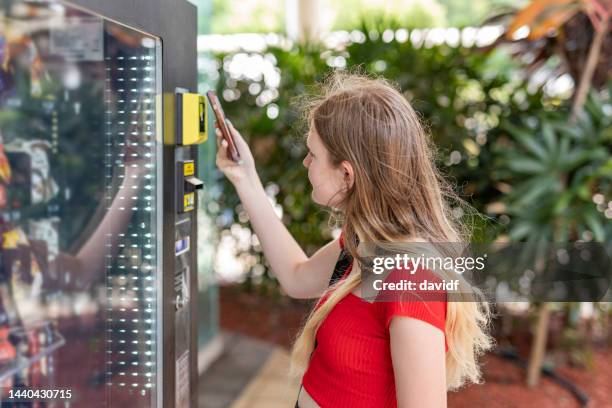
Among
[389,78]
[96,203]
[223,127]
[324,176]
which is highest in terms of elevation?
[389,78]

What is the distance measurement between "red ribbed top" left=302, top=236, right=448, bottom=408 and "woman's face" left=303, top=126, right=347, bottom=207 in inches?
7.8

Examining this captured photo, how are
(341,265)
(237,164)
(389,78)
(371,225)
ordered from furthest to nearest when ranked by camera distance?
(389,78) < (237,164) < (341,265) < (371,225)

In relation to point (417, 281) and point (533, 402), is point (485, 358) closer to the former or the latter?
point (533, 402)

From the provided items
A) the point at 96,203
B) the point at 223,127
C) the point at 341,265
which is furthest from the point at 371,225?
the point at 96,203

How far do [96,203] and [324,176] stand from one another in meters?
1.02

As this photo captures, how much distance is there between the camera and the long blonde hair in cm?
124

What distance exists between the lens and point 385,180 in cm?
124

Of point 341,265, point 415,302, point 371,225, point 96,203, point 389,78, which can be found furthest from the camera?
point 389,78

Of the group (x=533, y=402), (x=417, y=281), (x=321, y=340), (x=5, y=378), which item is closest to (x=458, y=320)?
(x=417, y=281)

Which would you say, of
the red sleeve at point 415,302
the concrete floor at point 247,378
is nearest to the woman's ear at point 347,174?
the red sleeve at point 415,302

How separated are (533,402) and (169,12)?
2772 millimetres

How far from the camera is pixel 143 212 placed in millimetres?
1473

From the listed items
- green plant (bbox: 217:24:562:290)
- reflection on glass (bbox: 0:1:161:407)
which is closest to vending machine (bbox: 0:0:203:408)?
reflection on glass (bbox: 0:1:161:407)

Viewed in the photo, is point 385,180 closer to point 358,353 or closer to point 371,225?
point 371,225
